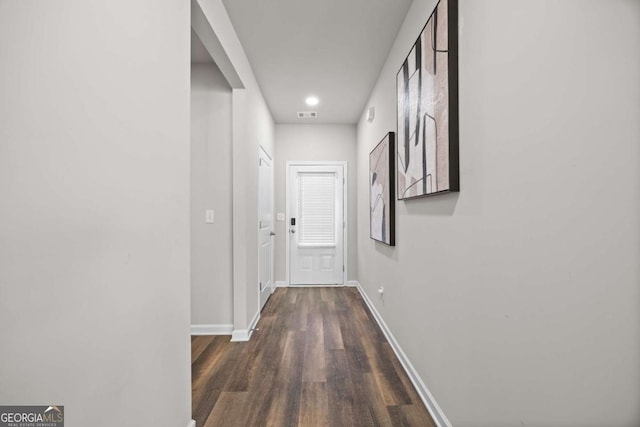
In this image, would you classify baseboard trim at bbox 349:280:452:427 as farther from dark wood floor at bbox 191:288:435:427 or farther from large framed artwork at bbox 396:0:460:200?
large framed artwork at bbox 396:0:460:200

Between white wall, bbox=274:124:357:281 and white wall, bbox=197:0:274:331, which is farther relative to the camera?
white wall, bbox=274:124:357:281

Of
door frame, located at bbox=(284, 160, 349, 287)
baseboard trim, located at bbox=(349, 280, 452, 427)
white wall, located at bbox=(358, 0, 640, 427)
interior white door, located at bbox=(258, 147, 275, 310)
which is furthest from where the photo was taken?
door frame, located at bbox=(284, 160, 349, 287)

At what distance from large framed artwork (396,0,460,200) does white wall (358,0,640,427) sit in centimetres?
5

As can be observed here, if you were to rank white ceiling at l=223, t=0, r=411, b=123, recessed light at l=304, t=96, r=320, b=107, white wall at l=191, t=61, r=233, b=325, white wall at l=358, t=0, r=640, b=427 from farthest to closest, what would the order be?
1. recessed light at l=304, t=96, r=320, b=107
2. white wall at l=191, t=61, r=233, b=325
3. white ceiling at l=223, t=0, r=411, b=123
4. white wall at l=358, t=0, r=640, b=427

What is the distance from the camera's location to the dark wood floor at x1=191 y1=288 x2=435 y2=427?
1756mm

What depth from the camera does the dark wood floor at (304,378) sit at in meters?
1.76

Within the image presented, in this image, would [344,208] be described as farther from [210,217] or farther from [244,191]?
[210,217]

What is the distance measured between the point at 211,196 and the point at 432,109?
216 cm

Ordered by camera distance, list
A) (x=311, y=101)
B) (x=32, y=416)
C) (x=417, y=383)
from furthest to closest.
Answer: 1. (x=311, y=101)
2. (x=417, y=383)
3. (x=32, y=416)

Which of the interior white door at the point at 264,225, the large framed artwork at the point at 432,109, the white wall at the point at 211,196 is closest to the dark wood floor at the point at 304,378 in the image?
the white wall at the point at 211,196

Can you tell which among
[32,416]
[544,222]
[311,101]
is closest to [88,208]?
[32,416]

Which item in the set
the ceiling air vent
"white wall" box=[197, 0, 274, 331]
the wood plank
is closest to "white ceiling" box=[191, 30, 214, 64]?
"white wall" box=[197, 0, 274, 331]

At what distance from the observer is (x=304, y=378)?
2.16 metres

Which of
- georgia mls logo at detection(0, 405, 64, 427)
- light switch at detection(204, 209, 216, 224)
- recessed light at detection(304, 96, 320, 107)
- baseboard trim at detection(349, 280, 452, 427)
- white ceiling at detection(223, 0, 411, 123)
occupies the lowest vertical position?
baseboard trim at detection(349, 280, 452, 427)
